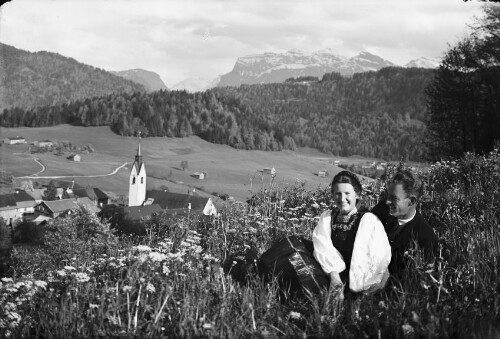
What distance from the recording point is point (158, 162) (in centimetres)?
14500

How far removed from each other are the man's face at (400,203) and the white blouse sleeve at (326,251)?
0.68 metres

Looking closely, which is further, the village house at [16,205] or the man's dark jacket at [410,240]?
the village house at [16,205]

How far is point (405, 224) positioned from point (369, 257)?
63 cm

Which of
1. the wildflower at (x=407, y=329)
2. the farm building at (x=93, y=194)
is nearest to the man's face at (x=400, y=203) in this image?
the wildflower at (x=407, y=329)

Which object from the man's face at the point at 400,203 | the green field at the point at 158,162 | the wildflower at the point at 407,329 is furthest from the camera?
the green field at the point at 158,162

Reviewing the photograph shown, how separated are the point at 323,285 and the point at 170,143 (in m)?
171

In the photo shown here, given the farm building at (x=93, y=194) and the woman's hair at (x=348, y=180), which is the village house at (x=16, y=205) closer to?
the farm building at (x=93, y=194)

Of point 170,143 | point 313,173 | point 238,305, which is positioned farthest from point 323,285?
point 170,143

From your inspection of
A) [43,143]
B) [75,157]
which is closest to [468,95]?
[75,157]

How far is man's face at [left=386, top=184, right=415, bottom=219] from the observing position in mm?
5062

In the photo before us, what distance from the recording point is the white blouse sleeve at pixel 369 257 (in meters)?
4.49

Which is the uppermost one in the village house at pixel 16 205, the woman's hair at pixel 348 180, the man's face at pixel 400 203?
the woman's hair at pixel 348 180

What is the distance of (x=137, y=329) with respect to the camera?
3664mm

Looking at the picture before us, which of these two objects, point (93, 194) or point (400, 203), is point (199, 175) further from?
point (400, 203)
